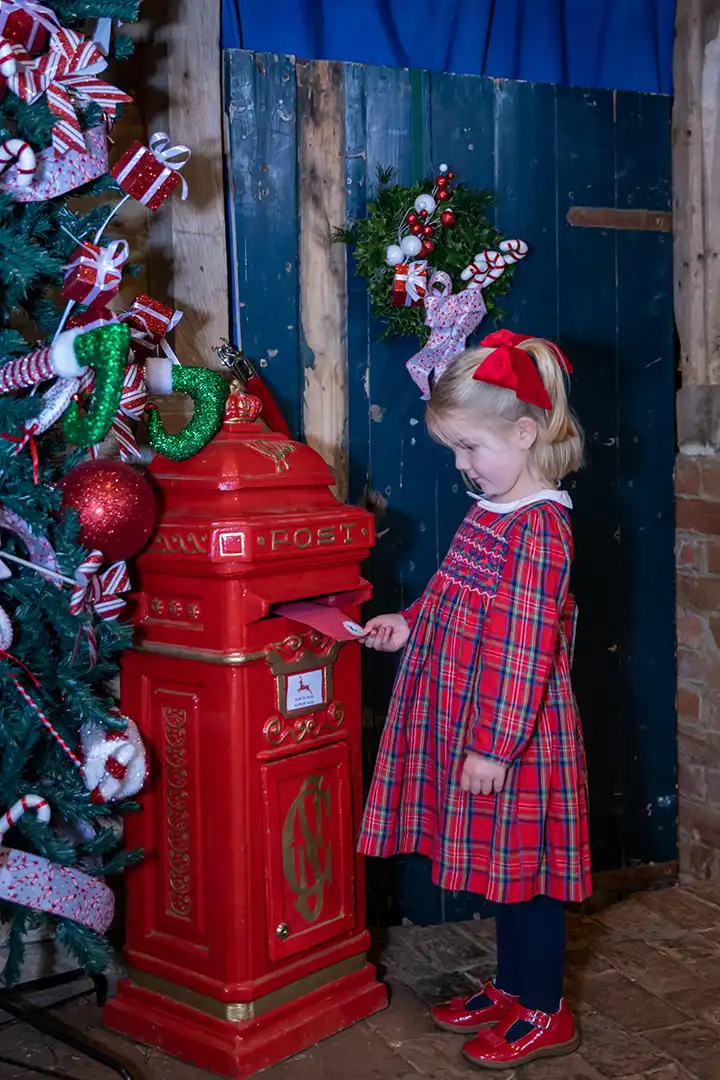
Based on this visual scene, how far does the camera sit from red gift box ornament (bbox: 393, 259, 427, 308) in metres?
3.06

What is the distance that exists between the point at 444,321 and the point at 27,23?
1247 mm

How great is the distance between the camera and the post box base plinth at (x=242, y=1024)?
250 cm

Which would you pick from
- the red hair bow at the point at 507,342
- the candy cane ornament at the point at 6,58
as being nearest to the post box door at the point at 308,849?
the red hair bow at the point at 507,342

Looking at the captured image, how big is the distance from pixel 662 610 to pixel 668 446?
0.51 meters

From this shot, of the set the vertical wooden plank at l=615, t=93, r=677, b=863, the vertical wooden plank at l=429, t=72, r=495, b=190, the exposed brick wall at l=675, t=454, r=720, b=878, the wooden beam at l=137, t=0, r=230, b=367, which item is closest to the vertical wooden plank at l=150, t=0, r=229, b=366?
the wooden beam at l=137, t=0, r=230, b=367

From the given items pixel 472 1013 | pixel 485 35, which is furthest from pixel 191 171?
pixel 472 1013

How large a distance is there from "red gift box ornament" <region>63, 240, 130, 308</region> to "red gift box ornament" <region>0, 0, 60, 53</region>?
0.39 m

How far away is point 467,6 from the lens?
330 centimetres

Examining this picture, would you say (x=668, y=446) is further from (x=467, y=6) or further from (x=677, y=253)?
(x=467, y=6)

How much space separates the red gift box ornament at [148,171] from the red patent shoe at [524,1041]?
1.94 metres

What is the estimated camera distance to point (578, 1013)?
2.80 meters

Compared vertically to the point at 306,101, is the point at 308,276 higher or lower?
lower

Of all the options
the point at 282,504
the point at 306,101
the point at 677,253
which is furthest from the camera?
the point at 677,253

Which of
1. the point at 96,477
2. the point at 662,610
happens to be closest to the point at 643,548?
the point at 662,610
